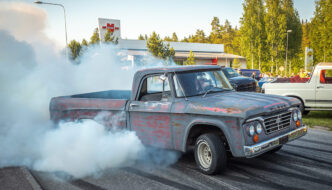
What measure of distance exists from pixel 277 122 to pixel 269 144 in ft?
1.56

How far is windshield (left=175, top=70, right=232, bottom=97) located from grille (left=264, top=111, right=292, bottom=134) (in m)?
1.20

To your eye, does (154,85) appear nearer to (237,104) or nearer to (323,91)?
(237,104)

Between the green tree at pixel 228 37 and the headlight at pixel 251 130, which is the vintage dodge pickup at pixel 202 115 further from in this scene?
the green tree at pixel 228 37

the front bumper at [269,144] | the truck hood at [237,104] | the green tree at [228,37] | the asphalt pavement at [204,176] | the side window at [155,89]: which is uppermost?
the green tree at [228,37]

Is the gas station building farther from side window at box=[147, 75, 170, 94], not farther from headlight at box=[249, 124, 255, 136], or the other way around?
headlight at box=[249, 124, 255, 136]

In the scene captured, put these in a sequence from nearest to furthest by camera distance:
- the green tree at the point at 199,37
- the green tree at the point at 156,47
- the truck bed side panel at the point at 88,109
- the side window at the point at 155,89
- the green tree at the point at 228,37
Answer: the side window at the point at 155,89 < the truck bed side panel at the point at 88,109 < the green tree at the point at 156,47 < the green tree at the point at 228,37 < the green tree at the point at 199,37

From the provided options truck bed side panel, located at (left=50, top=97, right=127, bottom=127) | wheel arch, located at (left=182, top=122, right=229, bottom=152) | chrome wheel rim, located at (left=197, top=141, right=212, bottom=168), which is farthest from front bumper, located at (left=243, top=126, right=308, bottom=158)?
truck bed side panel, located at (left=50, top=97, right=127, bottom=127)

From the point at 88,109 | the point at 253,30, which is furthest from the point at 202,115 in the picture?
the point at 253,30

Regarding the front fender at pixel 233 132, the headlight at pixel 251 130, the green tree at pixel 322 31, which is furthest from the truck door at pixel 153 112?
the green tree at pixel 322 31

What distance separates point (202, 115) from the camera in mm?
4312

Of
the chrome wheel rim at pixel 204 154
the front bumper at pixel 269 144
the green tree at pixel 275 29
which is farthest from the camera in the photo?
the green tree at pixel 275 29

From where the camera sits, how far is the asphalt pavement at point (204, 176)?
13.3 ft

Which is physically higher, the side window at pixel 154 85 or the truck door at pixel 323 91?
the side window at pixel 154 85

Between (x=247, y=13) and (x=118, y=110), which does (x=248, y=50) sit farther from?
(x=118, y=110)
